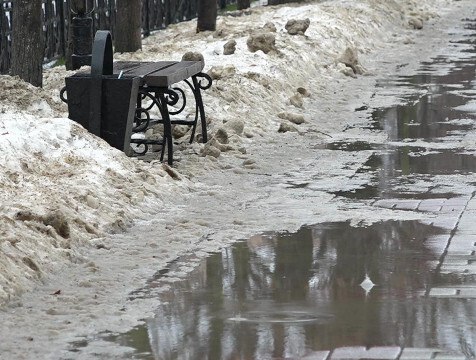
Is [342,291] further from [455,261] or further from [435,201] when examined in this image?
[435,201]

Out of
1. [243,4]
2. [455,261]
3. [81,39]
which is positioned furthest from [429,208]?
[243,4]

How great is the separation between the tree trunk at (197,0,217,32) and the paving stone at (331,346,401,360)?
53.0 ft

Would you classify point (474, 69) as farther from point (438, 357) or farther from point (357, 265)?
point (438, 357)

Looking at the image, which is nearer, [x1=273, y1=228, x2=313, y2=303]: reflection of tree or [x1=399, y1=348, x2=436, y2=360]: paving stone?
[x1=399, y1=348, x2=436, y2=360]: paving stone

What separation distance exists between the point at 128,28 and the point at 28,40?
4.48 m

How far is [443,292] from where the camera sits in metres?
7.72

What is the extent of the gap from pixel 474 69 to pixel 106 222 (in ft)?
38.8

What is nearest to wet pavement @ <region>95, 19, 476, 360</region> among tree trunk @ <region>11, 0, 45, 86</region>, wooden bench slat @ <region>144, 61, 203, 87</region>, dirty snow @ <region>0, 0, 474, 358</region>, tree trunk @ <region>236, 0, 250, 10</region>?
dirty snow @ <region>0, 0, 474, 358</region>

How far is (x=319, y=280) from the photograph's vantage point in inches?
320

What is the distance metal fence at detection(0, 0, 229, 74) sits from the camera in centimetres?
1959

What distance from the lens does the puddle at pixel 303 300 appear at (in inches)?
267

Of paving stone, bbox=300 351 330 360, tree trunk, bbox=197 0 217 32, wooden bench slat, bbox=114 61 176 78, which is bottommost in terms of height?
paving stone, bbox=300 351 330 360

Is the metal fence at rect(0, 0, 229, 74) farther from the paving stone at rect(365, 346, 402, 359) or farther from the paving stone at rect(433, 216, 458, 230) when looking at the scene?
the paving stone at rect(365, 346, 402, 359)

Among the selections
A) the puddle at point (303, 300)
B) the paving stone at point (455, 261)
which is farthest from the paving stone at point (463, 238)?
the paving stone at point (455, 261)
